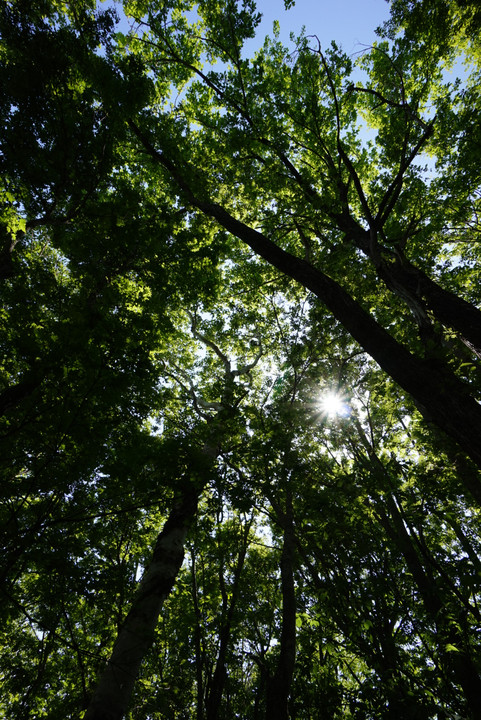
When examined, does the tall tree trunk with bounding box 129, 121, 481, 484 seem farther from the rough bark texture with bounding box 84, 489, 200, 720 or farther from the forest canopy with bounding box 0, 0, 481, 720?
the rough bark texture with bounding box 84, 489, 200, 720

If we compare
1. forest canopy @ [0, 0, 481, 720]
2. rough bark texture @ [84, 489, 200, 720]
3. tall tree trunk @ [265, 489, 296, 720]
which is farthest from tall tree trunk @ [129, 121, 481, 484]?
rough bark texture @ [84, 489, 200, 720]

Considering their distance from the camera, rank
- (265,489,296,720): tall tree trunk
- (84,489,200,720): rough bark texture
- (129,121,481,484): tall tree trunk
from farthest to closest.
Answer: (265,489,296,720): tall tree trunk
(84,489,200,720): rough bark texture
(129,121,481,484): tall tree trunk

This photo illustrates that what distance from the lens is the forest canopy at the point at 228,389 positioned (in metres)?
3.64

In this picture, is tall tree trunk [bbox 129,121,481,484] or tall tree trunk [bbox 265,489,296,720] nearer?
tall tree trunk [bbox 129,121,481,484]

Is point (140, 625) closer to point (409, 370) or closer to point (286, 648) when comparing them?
point (286, 648)

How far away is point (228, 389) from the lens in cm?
534

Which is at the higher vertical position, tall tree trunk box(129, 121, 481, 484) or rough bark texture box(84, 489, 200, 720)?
tall tree trunk box(129, 121, 481, 484)

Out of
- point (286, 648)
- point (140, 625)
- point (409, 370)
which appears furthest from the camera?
point (286, 648)

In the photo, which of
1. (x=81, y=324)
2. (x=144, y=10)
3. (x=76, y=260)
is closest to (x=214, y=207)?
(x=76, y=260)

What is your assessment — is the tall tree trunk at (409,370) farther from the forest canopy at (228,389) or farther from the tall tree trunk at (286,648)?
the tall tree trunk at (286,648)

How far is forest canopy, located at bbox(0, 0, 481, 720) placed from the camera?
3645 millimetres

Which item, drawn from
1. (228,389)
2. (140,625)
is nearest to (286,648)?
(140,625)

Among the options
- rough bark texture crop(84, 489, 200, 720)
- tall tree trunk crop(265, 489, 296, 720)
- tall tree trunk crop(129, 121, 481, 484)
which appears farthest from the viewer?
tall tree trunk crop(265, 489, 296, 720)

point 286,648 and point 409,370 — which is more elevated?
point 409,370
